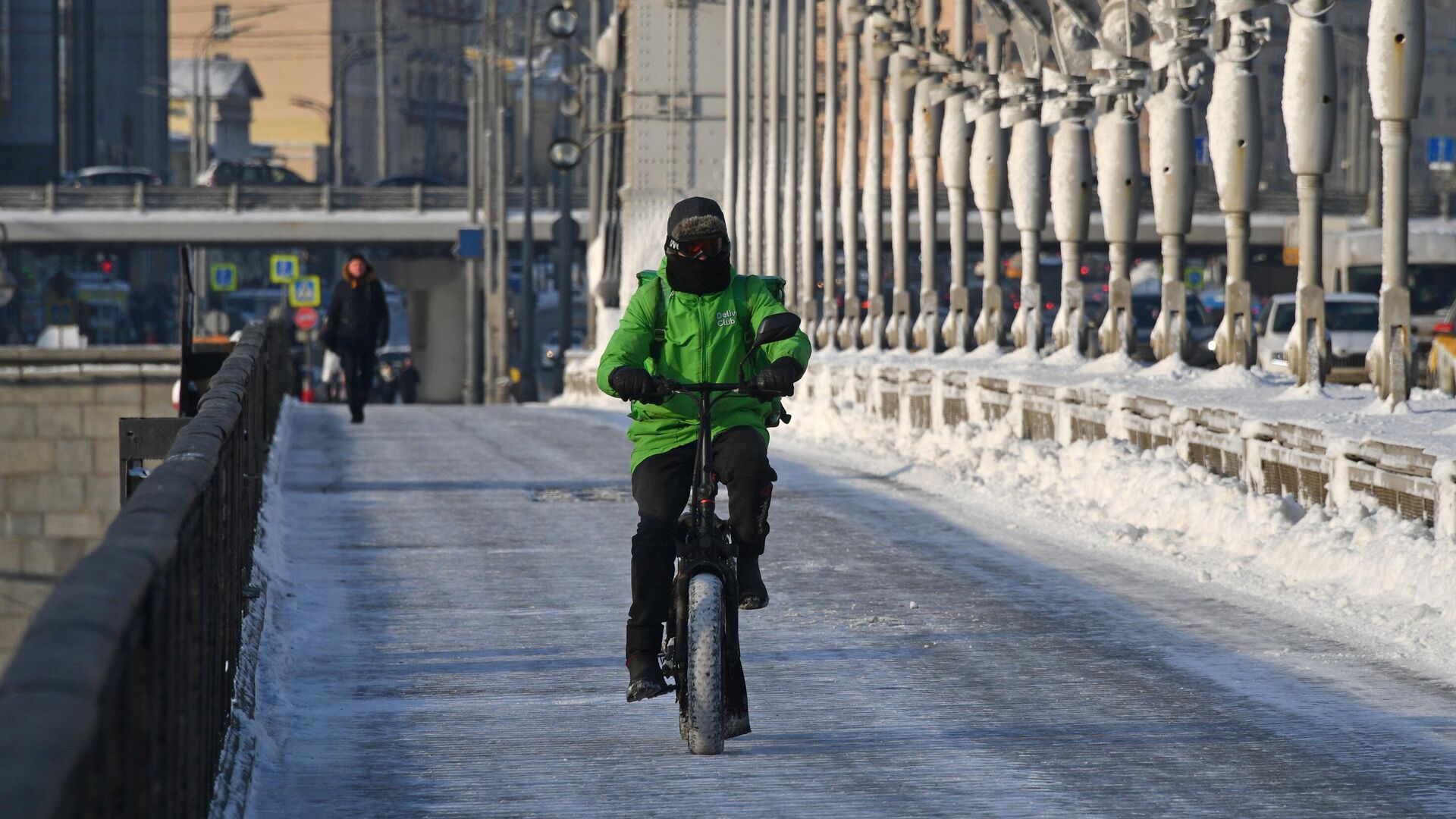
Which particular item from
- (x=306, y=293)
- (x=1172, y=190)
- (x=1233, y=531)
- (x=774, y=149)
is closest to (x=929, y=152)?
(x=774, y=149)

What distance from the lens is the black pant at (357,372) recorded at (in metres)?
25.4

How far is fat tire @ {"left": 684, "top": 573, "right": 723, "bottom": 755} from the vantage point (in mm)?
7191

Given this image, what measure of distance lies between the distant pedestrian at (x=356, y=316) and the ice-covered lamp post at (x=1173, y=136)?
320 inches

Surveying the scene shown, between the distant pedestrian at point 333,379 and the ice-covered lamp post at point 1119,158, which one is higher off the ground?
the ice-covered lamp post at point 1119,158

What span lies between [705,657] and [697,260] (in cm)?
125

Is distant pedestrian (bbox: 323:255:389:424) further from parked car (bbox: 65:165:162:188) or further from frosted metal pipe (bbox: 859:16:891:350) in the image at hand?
parked car (bbox: 65:165:162:188)

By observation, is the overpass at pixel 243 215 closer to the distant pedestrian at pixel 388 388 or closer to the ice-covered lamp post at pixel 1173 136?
the distant pedestrian at pixel 388 388

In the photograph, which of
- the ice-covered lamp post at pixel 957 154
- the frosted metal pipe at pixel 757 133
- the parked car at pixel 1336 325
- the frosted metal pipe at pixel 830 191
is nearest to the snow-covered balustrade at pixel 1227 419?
the ice-covered lamp post at pixel 957 154

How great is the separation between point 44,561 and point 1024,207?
2286 cm

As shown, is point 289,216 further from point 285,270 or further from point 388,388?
point 388,388

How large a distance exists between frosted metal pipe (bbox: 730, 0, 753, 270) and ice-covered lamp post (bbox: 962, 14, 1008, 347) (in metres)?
16.6

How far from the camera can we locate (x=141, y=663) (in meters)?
4.42

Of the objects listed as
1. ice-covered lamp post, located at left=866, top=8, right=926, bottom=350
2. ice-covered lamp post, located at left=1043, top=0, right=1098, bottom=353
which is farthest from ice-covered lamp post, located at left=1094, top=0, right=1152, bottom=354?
ice-covered lamp post, located at left=866, top=8, right=926, bottom=350

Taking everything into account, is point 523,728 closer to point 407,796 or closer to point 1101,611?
point 407,796
